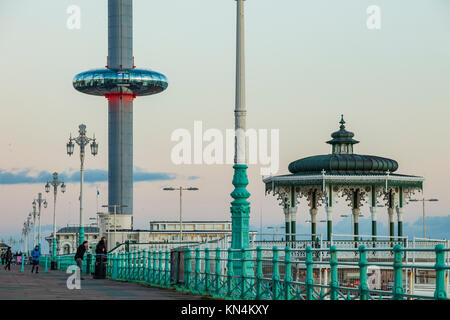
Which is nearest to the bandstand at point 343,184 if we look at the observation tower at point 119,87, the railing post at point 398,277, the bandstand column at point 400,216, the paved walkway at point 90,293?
the bandstand column at point 400,216

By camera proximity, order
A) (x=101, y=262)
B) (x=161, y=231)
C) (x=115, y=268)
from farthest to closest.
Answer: (x=161, y=231)
(x=115, y=268)
(x=101, y=262)

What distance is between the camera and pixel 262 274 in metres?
20.9

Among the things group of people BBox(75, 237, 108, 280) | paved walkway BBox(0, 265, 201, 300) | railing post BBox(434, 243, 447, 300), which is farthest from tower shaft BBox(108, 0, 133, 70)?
railing post BBox(434, 243, 447, 300)

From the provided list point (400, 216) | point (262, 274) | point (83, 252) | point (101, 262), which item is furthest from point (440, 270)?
point (400, 216)

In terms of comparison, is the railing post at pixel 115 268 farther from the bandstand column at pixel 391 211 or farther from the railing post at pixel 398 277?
the railing post at pixel 398 277

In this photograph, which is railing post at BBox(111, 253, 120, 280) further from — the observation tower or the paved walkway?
the observation tower

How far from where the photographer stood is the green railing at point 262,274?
1445 cm

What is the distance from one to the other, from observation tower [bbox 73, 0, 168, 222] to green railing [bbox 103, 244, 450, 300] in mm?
142582

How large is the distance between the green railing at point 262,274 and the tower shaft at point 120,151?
142247 mm

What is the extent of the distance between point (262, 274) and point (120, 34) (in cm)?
16342

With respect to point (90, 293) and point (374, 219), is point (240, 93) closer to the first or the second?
point (90, 293)

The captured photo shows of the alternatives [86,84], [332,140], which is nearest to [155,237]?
[86,84]

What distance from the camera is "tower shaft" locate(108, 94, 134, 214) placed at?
18025cm
